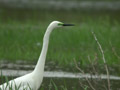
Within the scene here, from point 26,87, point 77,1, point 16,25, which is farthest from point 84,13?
point 26,87

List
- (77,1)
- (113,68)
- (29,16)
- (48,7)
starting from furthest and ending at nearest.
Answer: (77,1), (48,7), (29,16), (113,68)

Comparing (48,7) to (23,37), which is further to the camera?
(48,7)

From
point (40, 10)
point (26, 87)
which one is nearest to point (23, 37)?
point (26, 87)

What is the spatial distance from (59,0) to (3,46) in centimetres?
1628

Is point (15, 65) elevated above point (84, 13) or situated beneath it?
situated beneath

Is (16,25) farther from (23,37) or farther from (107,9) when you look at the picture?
(107,9)

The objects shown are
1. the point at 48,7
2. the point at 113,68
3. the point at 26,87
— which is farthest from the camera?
the point at 48,7

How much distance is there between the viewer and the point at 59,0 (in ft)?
90.5

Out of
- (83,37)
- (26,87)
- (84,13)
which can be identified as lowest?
(26,87)

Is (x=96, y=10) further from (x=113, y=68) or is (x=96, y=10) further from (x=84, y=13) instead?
(x=113, y=68)

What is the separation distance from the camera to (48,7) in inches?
917

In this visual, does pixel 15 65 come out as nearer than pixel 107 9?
Yes

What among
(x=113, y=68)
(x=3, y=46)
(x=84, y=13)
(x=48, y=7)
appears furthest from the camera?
(x=48, y=7)

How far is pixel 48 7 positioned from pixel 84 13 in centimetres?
245
